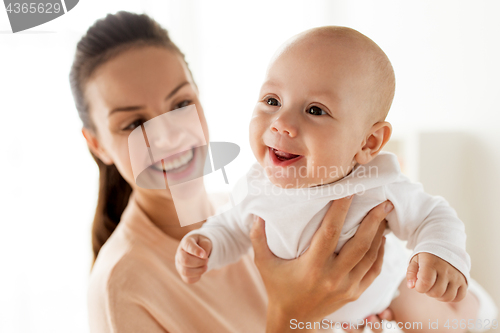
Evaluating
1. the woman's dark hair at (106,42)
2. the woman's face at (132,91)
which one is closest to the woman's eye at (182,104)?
the woman's face at (132,91)

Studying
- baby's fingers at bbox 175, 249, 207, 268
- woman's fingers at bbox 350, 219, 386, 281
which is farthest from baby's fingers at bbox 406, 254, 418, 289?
baby's fingers at bbox 175, 249, 207, 268

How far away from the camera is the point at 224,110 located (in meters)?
0.96

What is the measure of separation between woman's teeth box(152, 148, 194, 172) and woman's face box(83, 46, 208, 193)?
0.04 metres

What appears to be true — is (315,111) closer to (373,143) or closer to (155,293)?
(373,143)

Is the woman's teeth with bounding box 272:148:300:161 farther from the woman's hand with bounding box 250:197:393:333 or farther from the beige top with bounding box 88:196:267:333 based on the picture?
the beige top with bounding box 88:196:267:333

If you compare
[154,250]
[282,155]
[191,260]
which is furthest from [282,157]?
[154,250]

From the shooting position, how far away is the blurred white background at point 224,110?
689 millimetres

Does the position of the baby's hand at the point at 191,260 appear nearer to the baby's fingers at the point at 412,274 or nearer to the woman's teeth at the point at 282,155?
the woman's teeth at the point at 282,155

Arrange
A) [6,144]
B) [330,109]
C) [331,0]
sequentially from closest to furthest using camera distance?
[330,109], [6,144], [331,0]

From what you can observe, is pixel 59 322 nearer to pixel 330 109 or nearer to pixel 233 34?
pixel 330 109

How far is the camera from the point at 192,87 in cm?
73

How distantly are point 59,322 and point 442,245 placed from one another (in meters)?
0.77

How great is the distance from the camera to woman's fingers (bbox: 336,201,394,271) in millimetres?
632

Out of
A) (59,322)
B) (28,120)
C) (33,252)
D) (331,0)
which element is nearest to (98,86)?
(28,120)
